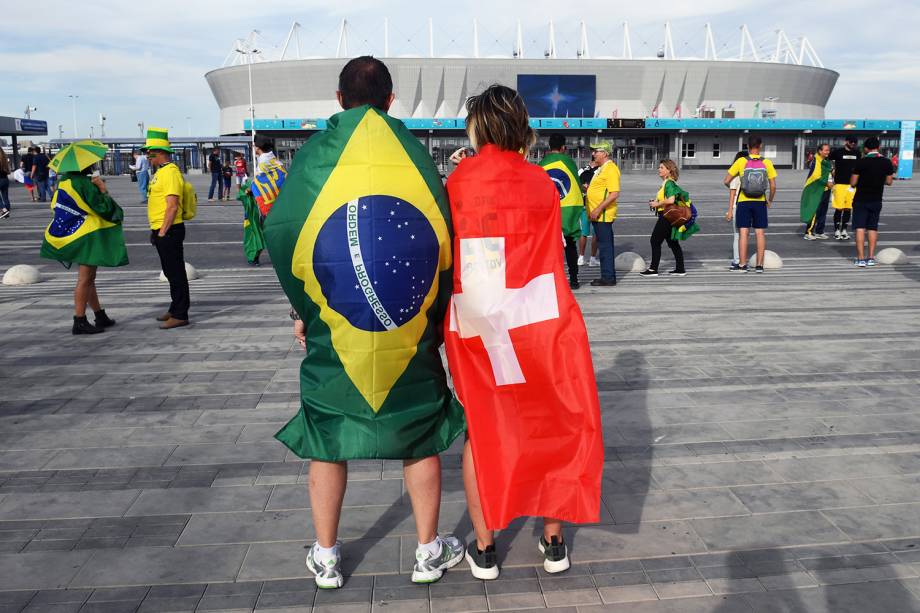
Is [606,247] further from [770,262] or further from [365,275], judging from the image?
[365,275]

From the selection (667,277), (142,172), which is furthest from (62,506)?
(142,172)

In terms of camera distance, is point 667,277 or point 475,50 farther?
point 475,50

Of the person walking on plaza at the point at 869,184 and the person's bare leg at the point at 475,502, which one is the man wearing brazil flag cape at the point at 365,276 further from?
the person walking on plaza at the point at 869,184

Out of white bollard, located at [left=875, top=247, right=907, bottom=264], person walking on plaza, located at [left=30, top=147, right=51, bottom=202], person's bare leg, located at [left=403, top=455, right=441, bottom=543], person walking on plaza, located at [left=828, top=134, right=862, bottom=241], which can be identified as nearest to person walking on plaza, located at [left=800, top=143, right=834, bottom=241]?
person walking on plaza, located at [left=828, top=134, right=862, bottom=241]

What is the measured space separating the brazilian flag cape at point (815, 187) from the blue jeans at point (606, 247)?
6.90 m

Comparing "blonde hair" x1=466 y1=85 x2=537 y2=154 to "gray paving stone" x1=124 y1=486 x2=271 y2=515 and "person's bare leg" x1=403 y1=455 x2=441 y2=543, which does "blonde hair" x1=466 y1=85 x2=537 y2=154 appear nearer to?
"person's bare leg" x1=403 y1=455 x2=441 y2=543

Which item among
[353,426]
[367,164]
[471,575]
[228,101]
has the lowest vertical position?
[471,575]

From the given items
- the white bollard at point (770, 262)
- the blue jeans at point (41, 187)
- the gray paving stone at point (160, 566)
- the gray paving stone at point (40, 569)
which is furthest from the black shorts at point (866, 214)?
the blue jeans at point (41, 187)

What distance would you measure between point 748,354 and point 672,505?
308 cm

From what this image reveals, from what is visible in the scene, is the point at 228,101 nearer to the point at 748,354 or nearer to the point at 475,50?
the point at 475,50

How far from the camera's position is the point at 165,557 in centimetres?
320

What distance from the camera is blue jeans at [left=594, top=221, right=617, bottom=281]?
9.68 metres

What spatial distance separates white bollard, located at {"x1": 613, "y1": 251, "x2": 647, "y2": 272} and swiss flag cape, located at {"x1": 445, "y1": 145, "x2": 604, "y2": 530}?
838 cm

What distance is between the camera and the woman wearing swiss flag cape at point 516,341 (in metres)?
2.84
